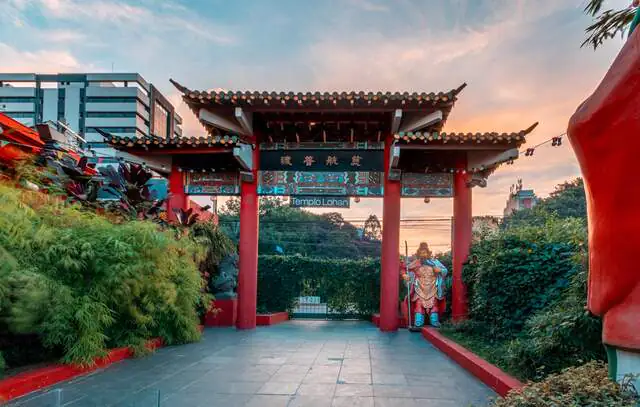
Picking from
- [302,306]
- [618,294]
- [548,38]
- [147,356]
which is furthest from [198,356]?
[548,38]

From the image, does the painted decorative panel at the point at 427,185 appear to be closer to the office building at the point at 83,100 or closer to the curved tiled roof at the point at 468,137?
the curved tiled roof at the point at 468,137

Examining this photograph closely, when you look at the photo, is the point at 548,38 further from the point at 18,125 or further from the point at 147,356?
the point at 18,125

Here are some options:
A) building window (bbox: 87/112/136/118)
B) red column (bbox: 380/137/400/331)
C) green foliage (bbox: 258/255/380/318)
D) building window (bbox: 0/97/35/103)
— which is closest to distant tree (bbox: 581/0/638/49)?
red column (bbox: 380/137/400/331)

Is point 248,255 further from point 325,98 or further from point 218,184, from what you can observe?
point 325,98

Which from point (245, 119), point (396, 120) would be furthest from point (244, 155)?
point (396, 120)

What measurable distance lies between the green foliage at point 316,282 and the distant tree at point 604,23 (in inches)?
306

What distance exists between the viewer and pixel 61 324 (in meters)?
4.86

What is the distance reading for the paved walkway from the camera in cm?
436

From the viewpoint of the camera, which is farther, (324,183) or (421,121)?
(324,183)

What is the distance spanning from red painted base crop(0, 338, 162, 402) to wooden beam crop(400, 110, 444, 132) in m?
7.04

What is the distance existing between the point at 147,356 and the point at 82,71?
74723 mm

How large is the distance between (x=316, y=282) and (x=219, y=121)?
18.6 feet

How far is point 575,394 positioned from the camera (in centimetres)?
274

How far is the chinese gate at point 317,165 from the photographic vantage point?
359 inches
